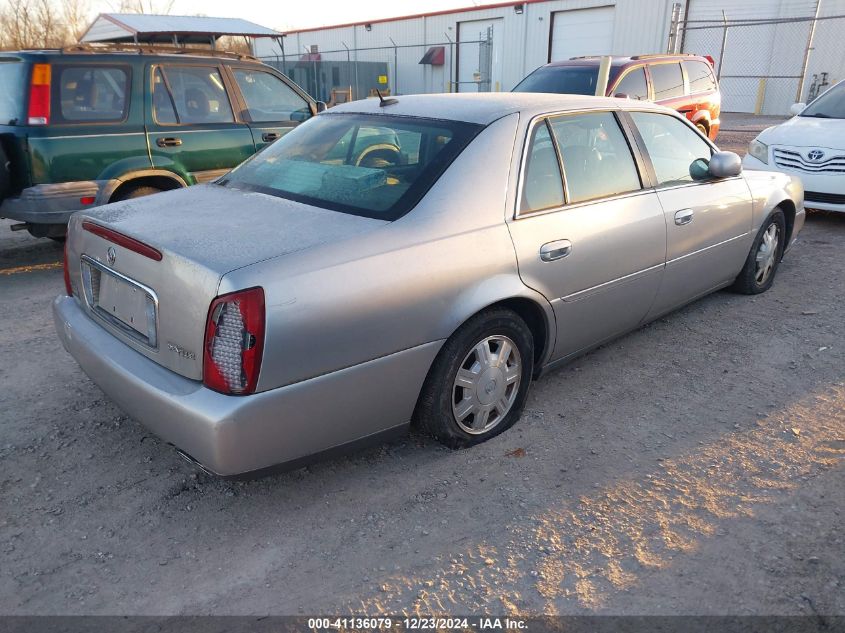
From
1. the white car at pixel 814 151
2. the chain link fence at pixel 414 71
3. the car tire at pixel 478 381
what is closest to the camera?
the car tire at pixel 478 381

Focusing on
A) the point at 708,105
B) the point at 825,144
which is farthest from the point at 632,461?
the point at 708,105

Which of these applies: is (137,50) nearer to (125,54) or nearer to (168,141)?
(125,54)

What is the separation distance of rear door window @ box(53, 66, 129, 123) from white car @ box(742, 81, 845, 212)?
6889mm

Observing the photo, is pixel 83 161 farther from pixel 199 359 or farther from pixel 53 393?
pixel 199 359

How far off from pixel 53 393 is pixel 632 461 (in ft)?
10.0

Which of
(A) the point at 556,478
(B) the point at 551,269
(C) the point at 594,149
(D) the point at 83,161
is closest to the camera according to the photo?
(A) the point at 556,478

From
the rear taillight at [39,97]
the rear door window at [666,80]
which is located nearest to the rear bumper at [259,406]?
the rear taillight at [39,97]

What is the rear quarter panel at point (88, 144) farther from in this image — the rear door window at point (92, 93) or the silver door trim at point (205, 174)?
the silver door trim at point (205, 174)

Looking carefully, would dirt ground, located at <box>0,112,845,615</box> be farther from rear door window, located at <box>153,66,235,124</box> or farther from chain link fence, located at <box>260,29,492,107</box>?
chain link fence, located at <box>260,29,492,107</box>

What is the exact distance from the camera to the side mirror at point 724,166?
4246mm

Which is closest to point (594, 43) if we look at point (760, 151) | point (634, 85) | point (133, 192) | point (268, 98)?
point (634, 85)

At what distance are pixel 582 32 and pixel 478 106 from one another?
24.2 meters

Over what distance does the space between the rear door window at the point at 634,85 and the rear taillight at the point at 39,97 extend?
758cm

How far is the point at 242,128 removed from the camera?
6.62 m
